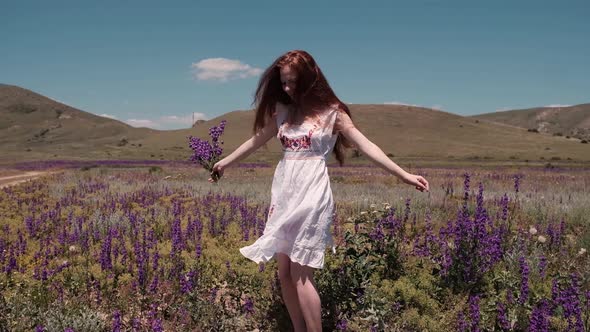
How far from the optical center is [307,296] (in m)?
3.41

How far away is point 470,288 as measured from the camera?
467 cm

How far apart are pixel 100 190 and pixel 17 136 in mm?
135422

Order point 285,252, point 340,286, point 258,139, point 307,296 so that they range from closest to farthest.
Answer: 1. point 307,296
2. point 285,252
3. point 258,139
4. point 340,286

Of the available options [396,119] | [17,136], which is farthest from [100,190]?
[17,136]

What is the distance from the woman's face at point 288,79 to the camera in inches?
143

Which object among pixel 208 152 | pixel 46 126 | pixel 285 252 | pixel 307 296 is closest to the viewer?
pixel 307 296

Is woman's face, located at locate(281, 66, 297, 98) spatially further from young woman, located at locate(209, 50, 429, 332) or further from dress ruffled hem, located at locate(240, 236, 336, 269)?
dress ruffled hem, located at locate(240, 236, 336, 269)

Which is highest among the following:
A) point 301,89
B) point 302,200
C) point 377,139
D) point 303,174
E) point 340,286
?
point 377,139

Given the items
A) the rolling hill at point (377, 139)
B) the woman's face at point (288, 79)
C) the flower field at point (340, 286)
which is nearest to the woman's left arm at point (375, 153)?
the woman's face at point (288, 79)

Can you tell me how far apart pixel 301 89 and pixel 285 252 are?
4.46 ft

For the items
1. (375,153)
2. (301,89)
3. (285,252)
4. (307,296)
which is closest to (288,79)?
(301,89)

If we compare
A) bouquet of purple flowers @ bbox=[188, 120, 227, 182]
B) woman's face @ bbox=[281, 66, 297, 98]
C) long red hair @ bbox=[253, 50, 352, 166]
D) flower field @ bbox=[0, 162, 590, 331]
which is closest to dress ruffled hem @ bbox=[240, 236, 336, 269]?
flower field @ bbox=[0, 162, 590, 331]

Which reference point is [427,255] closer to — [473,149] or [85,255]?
[85,255]

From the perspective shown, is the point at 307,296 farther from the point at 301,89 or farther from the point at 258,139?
the point at 301,89
